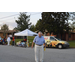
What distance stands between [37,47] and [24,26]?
106ft

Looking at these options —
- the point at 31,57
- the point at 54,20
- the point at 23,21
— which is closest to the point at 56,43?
the point at 31,57

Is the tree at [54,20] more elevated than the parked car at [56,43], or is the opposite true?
the tree at [54,20]

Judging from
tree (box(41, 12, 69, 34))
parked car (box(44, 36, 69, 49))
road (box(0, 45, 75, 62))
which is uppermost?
tree (box(41, 12, 69, 34))

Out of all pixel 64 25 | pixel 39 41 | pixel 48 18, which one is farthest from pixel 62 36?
pixel 39 41

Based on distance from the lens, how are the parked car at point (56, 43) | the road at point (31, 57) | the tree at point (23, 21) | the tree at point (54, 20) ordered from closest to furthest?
the road at point (31, 57) < the parked car at point (56, 43) < the tree at point (54, 20) < the tree at point (23, 21)

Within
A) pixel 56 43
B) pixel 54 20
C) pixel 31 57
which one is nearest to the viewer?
pixel 31 57

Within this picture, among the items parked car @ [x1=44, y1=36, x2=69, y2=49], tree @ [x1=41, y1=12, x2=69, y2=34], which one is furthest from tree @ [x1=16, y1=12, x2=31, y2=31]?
parked car @ [x1=44, y1=36, x2=69, y2=49]

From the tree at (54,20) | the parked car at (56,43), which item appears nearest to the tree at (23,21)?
the tree at (54,20)

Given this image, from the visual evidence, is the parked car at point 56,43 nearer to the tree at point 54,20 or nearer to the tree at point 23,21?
the tree at point 54,20

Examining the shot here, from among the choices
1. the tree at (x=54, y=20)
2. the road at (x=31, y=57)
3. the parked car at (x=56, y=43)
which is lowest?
the road at (x=31, y=57)

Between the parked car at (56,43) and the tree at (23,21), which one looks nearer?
the parked car at (56,43)

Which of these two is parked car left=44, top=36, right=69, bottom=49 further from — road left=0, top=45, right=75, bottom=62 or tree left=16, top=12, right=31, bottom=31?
tree left=16, top=12, right=31, bottom=31

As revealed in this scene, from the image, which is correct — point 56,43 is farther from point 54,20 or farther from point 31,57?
point 54,20

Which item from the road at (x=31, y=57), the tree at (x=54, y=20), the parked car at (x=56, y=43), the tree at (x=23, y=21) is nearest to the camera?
the road at (x=31, y=57)
